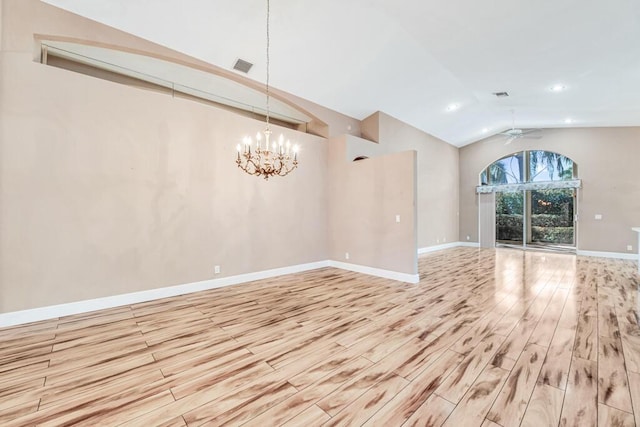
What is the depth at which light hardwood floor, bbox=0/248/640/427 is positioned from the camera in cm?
177

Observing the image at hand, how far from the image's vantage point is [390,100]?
6609 mm

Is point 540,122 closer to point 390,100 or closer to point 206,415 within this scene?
point 390,100

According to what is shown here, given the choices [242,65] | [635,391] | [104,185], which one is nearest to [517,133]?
[635,391]

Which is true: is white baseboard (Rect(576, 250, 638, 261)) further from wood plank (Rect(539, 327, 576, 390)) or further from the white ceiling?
wood plank (Rect(539, 327, 576, 390))

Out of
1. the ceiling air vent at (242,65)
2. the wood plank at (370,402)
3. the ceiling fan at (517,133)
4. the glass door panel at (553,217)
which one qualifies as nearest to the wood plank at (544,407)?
the wood plank at (370,402)

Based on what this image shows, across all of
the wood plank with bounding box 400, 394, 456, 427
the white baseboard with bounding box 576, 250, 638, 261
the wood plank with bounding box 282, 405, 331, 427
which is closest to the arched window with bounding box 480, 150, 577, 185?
the white baseboard with bounding box 576, 250, 638, 261

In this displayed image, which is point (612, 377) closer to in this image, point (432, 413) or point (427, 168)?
point (432, 413)

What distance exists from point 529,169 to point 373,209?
24.5 feet

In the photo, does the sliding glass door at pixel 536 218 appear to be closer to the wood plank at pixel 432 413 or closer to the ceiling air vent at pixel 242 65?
the ceiling air vent at pixel 242 65

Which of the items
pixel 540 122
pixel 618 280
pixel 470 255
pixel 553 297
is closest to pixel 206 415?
pixel 553 297

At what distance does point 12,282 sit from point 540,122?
12453 millimetres

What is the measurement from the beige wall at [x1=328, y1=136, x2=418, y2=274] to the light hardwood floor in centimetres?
124

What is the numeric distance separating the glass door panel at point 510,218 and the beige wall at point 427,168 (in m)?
1.47

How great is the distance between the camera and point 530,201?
379 inches
